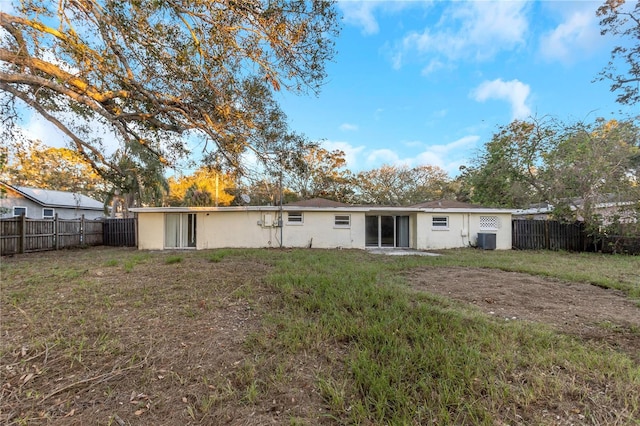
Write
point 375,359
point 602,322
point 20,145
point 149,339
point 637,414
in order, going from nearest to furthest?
point 637,414, point 375,359, point 149,339, point 602,322, point 20,145

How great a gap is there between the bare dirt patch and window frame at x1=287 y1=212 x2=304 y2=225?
7418 mm

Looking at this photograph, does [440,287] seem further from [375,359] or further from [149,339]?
[149,339]

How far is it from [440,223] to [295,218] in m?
6.84

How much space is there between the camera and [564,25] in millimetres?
7617

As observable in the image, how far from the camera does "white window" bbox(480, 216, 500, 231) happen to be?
1398 centimetres

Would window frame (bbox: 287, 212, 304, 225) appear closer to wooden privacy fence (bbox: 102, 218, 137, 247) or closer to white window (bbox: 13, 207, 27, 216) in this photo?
wooden privacy fence (bbox: 102, 218, 137, 247)

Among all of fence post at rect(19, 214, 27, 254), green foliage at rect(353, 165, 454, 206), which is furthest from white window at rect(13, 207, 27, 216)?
green foliage at rect(353, 165, 454, 206)

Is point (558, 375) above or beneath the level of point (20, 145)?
beneath

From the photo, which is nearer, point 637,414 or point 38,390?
point 637,414

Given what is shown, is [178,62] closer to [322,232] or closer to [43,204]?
[322,232]

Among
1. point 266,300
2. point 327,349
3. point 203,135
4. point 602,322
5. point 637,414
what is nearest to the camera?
point 637,414

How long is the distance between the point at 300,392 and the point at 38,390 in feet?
6.98

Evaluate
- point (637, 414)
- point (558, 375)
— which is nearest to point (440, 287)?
point (558, 375)

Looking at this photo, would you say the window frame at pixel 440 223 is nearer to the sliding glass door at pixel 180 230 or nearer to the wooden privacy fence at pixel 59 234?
the sliding glass door at pixel 180 230
